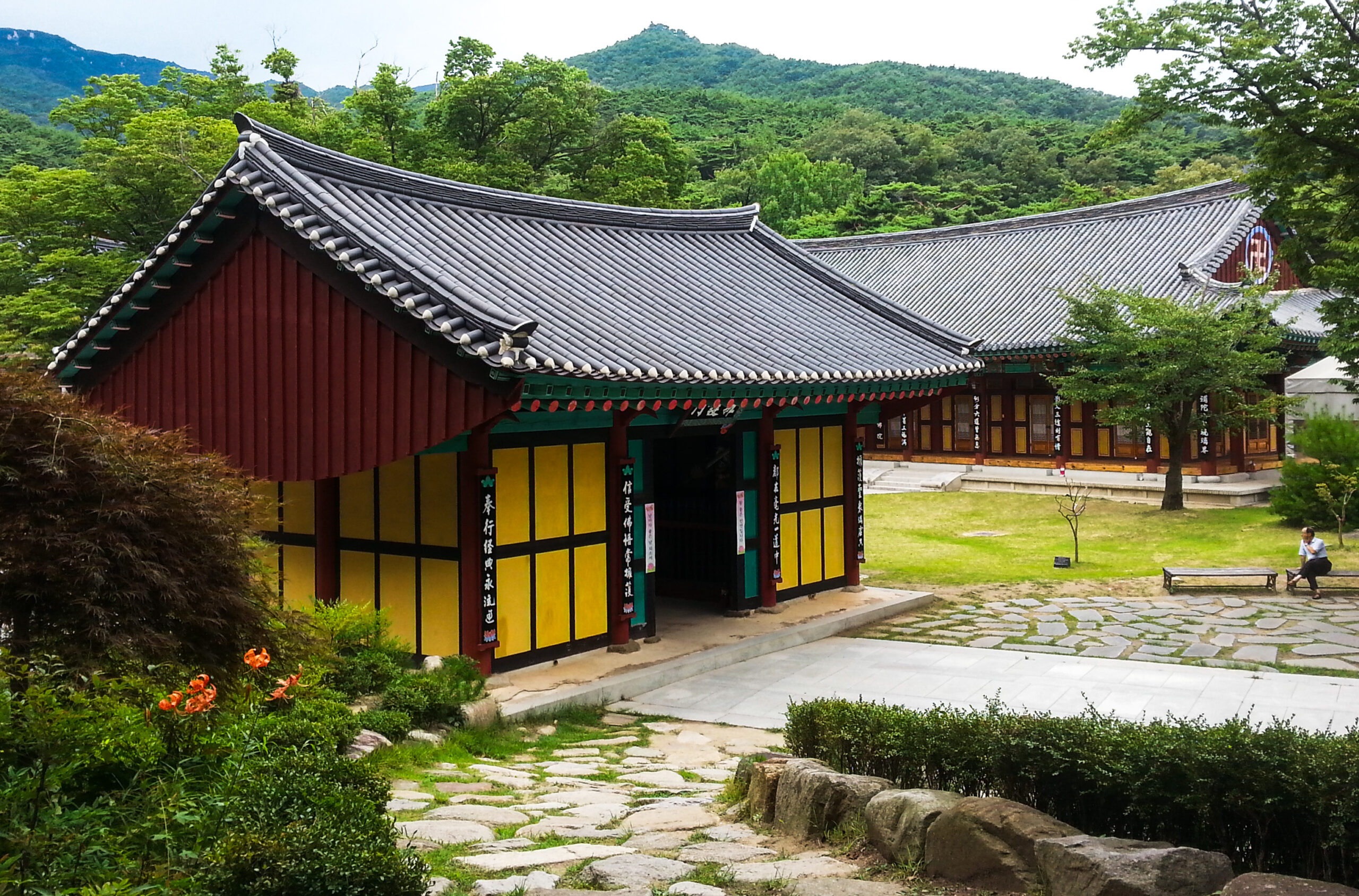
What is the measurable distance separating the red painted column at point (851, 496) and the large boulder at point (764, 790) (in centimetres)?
1085

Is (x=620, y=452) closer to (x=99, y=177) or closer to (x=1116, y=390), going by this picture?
(x=1116, y=390)

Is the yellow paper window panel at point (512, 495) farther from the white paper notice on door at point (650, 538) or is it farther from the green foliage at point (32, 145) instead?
the green foliage at point (32, 145)

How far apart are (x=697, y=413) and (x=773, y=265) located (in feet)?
19.8

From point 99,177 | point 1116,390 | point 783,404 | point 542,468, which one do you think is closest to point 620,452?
point 542,468

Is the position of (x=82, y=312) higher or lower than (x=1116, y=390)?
higher

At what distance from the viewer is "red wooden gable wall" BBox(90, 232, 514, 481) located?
1165cm

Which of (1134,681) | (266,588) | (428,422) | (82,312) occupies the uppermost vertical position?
(82,312)

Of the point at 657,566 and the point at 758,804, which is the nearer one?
the point at 758,804

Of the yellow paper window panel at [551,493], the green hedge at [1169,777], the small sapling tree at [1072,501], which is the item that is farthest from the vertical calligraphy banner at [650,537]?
the small sapling tree at [1072,501]

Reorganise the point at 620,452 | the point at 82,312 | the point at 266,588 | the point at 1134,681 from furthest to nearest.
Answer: the point at 82,312 → the point at 620,452 → the point at 1134,681 → the point at 266,588

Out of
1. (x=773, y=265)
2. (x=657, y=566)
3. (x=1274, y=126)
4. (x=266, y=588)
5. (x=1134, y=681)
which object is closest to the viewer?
(x=266, y=588)

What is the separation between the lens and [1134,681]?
12.9m

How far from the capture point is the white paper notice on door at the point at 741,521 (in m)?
16.0

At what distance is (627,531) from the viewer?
45.7ft
